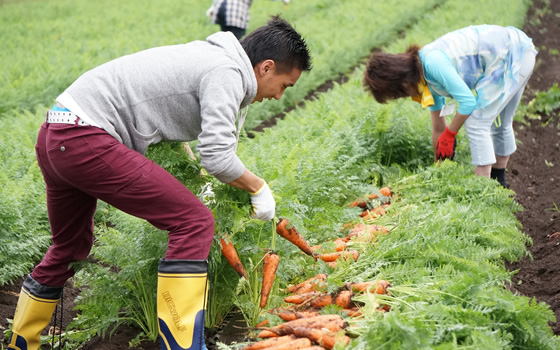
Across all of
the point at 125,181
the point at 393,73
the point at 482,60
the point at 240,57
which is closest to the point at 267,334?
the point at 125,181

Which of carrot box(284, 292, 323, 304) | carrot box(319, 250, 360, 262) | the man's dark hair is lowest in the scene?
carrot box(319, 250, 360, 262)

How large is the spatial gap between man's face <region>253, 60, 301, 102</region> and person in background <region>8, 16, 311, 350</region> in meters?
0.01

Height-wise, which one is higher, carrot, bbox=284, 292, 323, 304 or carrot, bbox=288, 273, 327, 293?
carrot, bbox=284, 292, 323, 304

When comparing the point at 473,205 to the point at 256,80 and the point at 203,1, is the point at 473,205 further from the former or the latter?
the point at 203,1

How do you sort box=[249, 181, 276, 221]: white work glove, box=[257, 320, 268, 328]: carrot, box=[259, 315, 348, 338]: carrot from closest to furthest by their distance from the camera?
box=[259, 315, 348, 338]: carrot
box=[249, 181, 276, 221]: white work glove
box=[257, 320, 268, 328]: carrot


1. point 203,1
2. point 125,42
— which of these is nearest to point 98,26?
point 125,42

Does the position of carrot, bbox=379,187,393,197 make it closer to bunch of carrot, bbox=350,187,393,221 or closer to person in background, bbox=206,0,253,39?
bunch of carrot, bbox=350,187,393,221

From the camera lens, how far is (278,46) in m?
3.06

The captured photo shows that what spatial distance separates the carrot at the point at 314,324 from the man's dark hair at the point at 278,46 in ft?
4.08

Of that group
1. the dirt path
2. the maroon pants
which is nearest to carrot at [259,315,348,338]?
the maroon pants

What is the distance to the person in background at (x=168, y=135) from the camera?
2811 mm

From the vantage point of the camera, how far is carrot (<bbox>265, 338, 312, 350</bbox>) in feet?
9.81

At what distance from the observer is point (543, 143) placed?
790 cm

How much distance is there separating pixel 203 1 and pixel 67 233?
60.1 feet
